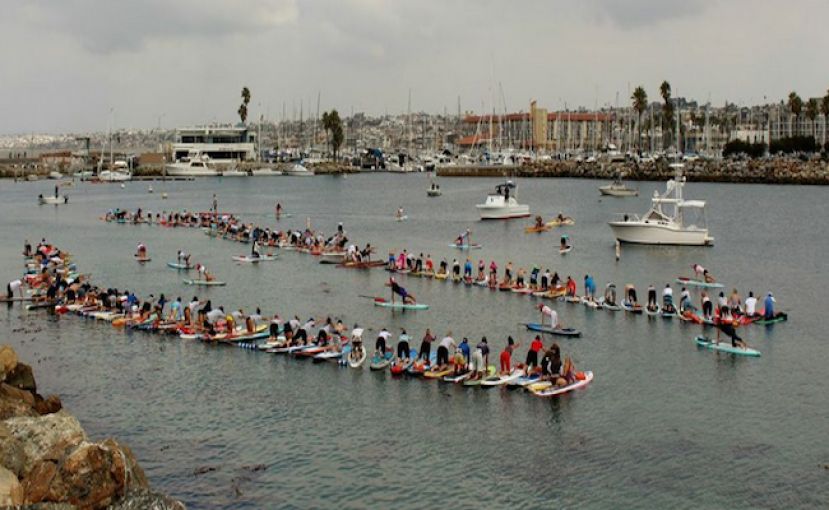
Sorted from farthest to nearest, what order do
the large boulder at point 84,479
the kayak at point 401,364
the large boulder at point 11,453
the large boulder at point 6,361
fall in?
the kayak at point 401,364, the large boulder at point 6,361, the large boulder at point 11,453, the large boulder at point 84,479

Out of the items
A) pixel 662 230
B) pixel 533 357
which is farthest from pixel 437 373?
pixel 662 230

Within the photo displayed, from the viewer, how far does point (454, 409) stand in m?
32.0

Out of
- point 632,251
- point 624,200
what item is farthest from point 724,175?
point 632,251

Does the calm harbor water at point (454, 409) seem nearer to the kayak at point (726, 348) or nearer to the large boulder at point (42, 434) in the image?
the kayak at point (726, 348)

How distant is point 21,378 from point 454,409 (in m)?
14.3

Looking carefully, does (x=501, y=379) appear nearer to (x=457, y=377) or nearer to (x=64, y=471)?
(x=457, y=377)

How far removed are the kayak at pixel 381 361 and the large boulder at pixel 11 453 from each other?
1648 centimetres

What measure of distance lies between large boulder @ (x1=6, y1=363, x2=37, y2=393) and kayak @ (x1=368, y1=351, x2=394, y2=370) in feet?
41.4

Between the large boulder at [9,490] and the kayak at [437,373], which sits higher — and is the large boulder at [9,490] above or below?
above

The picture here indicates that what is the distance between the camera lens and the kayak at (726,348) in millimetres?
39094

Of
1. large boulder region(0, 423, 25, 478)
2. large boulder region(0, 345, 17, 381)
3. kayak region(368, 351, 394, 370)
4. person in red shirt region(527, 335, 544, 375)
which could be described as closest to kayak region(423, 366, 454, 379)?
kayak region(368, 351, 394, 370)

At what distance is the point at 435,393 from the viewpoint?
111 feet

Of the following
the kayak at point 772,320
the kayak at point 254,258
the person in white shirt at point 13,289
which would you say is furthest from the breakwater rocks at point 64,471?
the kayak at point 254,258

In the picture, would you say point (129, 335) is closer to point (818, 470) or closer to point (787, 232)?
point (818, 470)
